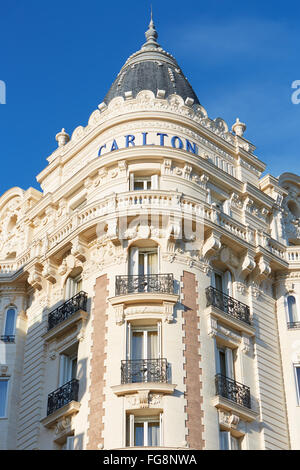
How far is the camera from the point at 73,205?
3950 centimetres

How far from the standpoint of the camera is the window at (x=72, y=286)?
3669 centimetres

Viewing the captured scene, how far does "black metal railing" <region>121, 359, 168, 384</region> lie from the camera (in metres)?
31.4

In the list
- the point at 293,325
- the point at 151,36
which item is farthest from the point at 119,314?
the point at 151,36

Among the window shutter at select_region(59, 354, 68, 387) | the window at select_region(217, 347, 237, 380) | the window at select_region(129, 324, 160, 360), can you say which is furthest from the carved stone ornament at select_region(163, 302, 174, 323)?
the window shutter at select_region(59, 354, 68, 387)

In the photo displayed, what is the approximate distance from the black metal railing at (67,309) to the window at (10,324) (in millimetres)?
3088

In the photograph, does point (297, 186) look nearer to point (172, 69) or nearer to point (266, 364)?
point (172, 69)

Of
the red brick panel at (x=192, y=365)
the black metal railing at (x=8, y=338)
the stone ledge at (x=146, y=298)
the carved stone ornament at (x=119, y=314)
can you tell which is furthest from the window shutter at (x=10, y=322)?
the red brick panel at (x=192, y=365)

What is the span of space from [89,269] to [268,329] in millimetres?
7465

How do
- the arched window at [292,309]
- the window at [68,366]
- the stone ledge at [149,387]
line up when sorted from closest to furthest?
the stone ledge at [149,387] < the window at [68,366] < the arched window at [292,309]

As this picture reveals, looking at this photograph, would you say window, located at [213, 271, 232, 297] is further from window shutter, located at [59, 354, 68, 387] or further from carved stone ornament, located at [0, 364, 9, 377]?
carved stone ornament, located at [0, 364, 9, 377]

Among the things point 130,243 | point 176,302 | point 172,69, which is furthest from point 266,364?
point 172,69

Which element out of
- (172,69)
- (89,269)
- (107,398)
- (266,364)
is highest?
(172,69)

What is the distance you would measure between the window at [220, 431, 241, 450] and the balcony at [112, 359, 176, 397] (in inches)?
102

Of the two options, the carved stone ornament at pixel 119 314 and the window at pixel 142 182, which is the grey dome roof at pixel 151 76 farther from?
the carved stone ornament at pixel 119 314
